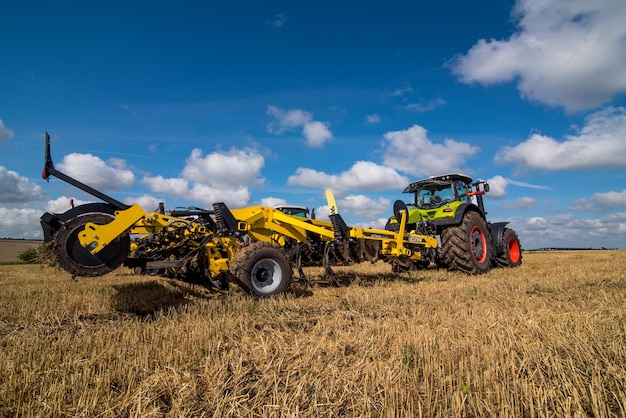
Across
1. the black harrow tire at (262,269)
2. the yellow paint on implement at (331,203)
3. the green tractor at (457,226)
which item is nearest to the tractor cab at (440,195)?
the green tractor at (457,226)

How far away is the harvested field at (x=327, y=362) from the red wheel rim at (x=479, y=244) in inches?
174

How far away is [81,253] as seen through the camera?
5129 millimetres

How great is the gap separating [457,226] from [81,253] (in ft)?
25.2

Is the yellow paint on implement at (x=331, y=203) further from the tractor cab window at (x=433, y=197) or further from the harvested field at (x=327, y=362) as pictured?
the tractor cab window at (x=433, y=197)

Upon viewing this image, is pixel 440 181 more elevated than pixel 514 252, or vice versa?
pixel 440 181

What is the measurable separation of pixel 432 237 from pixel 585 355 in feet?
22.1

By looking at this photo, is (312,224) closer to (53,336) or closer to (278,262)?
(278,262)

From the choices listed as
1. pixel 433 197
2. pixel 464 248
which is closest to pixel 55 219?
pixel 464 248

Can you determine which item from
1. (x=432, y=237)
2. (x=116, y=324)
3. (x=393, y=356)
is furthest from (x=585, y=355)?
(x=432, y=237)

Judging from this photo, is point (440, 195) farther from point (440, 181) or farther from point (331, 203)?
point (331, 203)

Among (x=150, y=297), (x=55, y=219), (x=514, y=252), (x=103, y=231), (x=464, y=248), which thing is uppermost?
(x=55, y=219)

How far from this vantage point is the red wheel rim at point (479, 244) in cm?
963

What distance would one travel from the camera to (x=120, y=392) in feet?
8.27

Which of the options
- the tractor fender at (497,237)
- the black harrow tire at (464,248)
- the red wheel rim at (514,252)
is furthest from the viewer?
the red wheel rim at (514,252)
